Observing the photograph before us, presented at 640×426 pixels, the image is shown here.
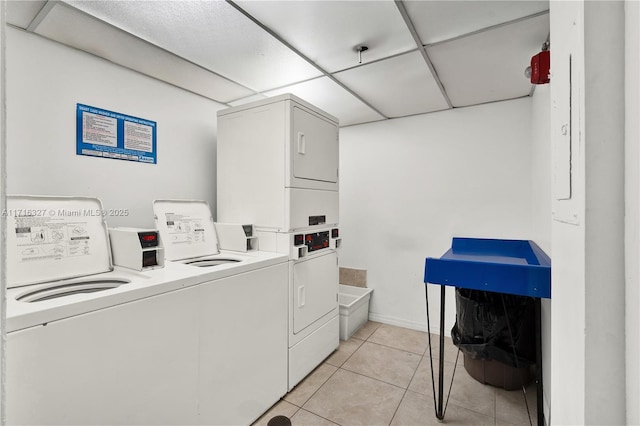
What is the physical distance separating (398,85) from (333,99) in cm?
57

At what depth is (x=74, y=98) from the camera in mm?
1739

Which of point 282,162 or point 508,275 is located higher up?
point 282,162

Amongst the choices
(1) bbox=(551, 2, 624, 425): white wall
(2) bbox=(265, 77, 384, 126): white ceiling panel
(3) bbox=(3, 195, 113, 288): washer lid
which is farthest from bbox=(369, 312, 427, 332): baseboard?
(1) bbox=(551, 2, 624, 425): white wall

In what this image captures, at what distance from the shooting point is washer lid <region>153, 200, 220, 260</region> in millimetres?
1905

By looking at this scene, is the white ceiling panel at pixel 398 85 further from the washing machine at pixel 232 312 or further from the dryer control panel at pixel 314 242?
the washing machine at pixel 232 312

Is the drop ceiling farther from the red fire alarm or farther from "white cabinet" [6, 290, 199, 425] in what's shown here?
"white cabinet" [6, 290, 199, 425]

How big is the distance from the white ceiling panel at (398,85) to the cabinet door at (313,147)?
37 cm

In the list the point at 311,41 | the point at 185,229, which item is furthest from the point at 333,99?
the point at 185,229

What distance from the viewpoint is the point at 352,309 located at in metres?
2.85

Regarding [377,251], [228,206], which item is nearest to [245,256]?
[228,206]

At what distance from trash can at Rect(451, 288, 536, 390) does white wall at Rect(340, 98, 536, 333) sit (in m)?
0.85

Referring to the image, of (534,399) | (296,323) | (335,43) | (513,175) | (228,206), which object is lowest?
(534,399)

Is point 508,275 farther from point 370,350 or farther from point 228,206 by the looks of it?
point 228,206

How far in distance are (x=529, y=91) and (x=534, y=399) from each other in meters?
2.27
